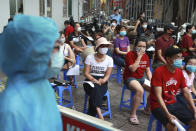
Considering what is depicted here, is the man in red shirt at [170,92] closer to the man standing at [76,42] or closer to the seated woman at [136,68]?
the seated woman at [136,68]

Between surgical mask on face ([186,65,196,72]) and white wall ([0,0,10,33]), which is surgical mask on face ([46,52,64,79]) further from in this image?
white wall ([0,0,10,33])

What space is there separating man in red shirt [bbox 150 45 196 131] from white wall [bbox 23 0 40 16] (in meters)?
9.33

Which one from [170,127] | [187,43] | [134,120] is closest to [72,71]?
[134,120]

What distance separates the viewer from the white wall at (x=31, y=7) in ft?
37.0

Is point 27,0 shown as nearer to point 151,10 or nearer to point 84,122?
point 151,10

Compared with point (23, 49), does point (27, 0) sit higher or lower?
higher

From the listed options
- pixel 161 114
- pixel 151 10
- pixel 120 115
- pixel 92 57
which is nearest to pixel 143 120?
pixel 120 115

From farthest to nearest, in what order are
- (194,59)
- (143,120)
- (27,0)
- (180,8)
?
(180,8) → (27,0) → (143,120) → (194,59)

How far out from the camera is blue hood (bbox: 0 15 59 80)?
1138mm

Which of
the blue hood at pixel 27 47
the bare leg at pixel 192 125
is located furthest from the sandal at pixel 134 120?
the blue hood at pixel 27 47

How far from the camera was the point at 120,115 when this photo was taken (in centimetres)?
443

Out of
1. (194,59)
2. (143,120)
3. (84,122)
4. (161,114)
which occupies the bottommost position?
(143,120)

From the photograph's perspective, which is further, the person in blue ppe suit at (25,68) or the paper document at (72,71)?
the paper document at (72,71)

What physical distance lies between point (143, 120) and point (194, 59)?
1.33 m
